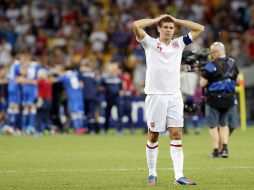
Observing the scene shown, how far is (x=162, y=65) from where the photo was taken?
1424 cm

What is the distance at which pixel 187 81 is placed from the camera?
2712 cm

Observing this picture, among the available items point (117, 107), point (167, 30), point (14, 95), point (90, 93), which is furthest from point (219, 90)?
point (14, 95)

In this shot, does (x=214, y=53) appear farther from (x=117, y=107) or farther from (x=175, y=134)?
(x=117, y=107)

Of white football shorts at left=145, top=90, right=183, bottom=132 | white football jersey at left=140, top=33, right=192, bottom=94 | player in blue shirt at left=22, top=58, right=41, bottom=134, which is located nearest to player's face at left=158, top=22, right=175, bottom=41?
white football jersey at left=140, top=33, right=192, bottom=94

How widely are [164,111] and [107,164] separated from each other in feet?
13.0

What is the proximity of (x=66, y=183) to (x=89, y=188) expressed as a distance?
813 mm

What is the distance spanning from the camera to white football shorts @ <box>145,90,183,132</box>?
14242 millimetres

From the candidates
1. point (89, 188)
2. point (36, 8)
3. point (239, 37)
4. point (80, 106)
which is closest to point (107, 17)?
point (36, 8)

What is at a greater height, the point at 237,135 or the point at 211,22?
the point at 211,22

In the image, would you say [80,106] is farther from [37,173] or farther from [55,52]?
[37,173]

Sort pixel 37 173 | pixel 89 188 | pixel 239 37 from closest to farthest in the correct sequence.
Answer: pixel 89 188, pixel 37 173, pixel 239 37

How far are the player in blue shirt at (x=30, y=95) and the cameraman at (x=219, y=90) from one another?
10.3 metres

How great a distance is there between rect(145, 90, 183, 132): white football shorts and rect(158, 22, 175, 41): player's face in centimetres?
89

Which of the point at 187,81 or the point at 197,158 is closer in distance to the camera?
the point at 197,158
